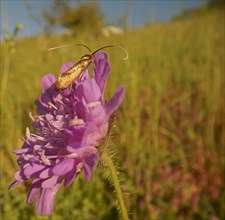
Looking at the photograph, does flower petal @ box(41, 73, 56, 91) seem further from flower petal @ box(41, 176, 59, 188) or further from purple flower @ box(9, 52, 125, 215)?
flower petal @ box(41, 176, 59, 188)

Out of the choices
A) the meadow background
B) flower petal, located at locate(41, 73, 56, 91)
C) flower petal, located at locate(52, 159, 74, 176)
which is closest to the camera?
flower petal, located at locate(52, 159, 74, 176)

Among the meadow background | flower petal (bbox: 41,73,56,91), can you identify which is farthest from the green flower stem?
the meadow background

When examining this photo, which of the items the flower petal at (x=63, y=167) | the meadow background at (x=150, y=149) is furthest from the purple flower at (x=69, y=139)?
the meadow background at (x=150, y=149)

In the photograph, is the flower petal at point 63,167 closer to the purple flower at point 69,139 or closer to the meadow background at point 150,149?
the purple flower at point 69,139

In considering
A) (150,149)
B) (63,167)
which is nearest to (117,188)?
(63,167)

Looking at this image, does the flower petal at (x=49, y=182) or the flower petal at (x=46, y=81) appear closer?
the flower petal at (x=49, y=182)

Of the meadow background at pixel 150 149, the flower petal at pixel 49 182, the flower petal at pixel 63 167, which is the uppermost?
the flower petal at pixel 63 167

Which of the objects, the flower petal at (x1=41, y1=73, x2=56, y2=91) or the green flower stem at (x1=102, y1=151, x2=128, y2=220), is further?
the flower petal at (x1=41, y1=73, x2=56, y2=91)

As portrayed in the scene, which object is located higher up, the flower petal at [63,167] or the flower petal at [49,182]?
the flower petal at [63,167]

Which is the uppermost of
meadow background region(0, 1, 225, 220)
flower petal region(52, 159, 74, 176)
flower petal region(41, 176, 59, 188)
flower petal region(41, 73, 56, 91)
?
flower petal region(41, 73, 56, 91)
